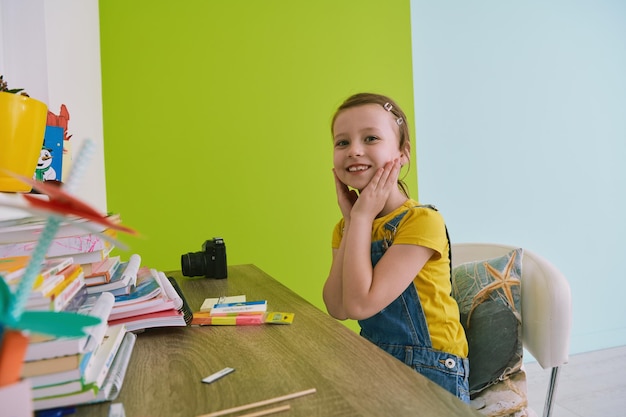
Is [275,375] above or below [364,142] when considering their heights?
below

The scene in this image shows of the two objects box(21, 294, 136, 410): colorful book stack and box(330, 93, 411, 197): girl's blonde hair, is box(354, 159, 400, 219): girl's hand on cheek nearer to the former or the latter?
box(330, 93, 411, 197): girl's blonde hair

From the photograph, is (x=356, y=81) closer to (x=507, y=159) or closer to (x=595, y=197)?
(x=507, y=159)

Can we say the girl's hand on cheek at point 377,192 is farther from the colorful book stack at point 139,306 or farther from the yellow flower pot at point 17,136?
the yellow flower pot at point 17,136

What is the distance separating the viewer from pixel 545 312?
1043 mm

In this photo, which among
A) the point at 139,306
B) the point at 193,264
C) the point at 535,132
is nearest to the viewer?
the point at 139,306

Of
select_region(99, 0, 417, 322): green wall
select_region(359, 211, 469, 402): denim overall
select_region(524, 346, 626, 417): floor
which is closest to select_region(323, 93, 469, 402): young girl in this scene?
select_region(359, 211, 469, 402): denim overall

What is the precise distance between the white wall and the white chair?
1.08 m

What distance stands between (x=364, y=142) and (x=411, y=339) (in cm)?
49

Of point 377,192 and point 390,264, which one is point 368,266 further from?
point 377,192

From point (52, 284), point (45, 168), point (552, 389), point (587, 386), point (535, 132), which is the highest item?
point (535, 132)

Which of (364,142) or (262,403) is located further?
(364,142)

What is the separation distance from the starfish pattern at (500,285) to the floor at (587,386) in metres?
1.05

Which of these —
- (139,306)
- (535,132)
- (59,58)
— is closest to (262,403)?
(139,306)

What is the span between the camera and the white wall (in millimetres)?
1162
